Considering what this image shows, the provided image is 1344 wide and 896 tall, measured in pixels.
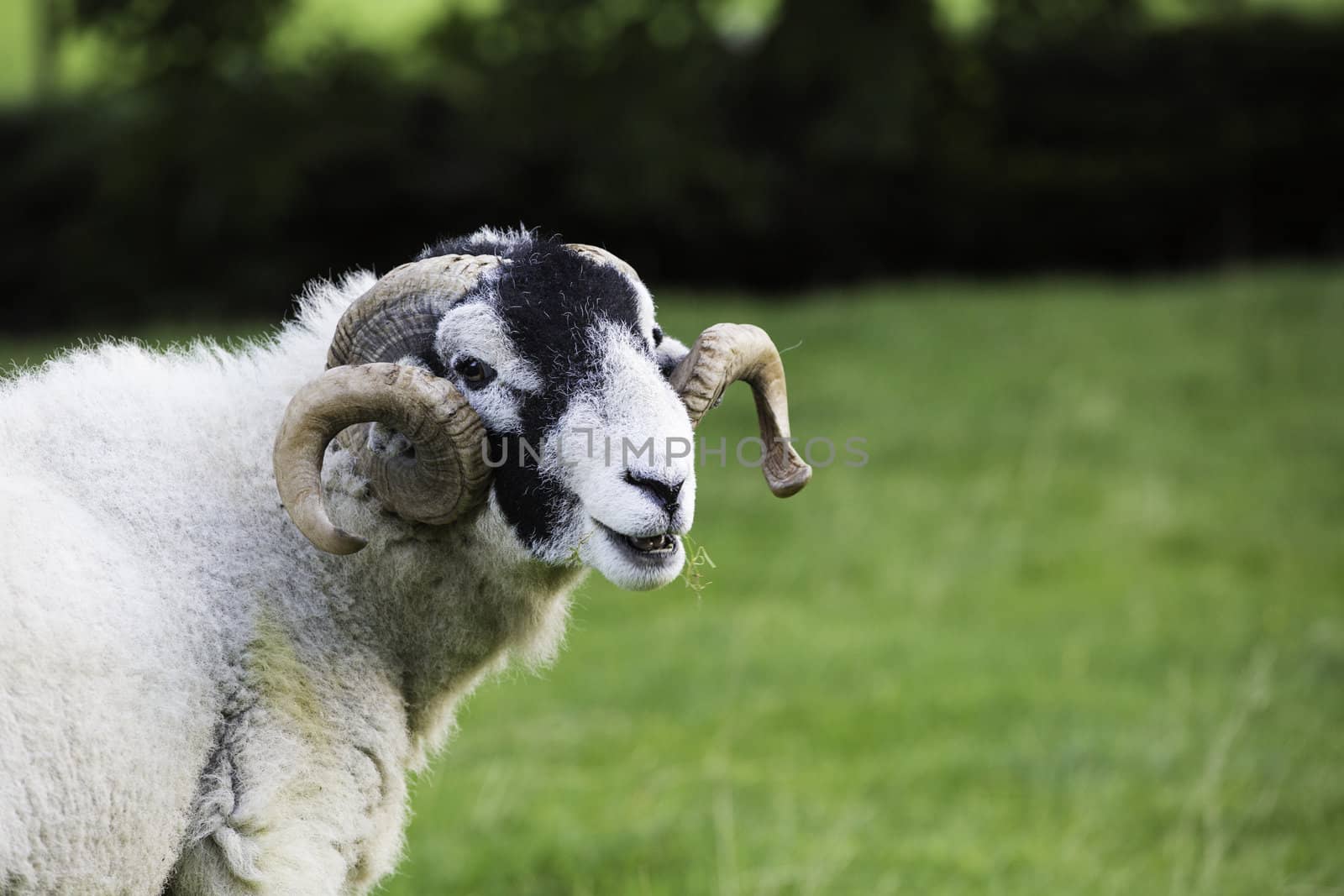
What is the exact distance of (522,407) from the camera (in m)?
2.45

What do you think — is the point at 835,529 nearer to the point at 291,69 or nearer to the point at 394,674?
the point at 394,674

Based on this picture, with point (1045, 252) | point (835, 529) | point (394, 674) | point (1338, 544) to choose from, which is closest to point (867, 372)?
point (835, 529)

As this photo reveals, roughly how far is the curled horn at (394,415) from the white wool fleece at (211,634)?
0.12 metres

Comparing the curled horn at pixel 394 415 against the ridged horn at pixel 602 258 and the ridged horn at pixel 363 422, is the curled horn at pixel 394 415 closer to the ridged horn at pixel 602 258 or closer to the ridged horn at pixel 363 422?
the ridged horn at pixel 363 422

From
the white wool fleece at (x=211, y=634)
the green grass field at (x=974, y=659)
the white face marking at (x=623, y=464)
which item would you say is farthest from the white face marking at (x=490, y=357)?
the green grass field at (x=974, y=659)

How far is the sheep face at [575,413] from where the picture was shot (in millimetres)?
2322

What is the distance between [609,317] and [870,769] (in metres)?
3.82

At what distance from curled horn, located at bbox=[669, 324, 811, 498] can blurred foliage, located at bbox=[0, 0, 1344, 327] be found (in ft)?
37.0

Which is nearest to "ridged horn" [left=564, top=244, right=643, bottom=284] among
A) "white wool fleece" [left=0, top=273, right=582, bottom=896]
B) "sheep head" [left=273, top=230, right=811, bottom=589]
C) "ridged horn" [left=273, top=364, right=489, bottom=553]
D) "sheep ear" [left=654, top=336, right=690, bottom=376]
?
"sheep head" [left=273, top=230, right=811, bottom=589]

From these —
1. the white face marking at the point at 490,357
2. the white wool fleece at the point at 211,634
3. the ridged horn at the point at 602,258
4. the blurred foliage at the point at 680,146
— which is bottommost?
the white wool fleece at the point at 211,634

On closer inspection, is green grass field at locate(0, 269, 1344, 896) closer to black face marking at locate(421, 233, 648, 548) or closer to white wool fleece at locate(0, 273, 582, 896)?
white wool fleece at locate(0, 273, 582, 896)

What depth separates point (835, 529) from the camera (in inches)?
347

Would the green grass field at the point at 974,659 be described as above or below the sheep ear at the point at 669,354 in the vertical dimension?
above

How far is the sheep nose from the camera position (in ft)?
7.52
